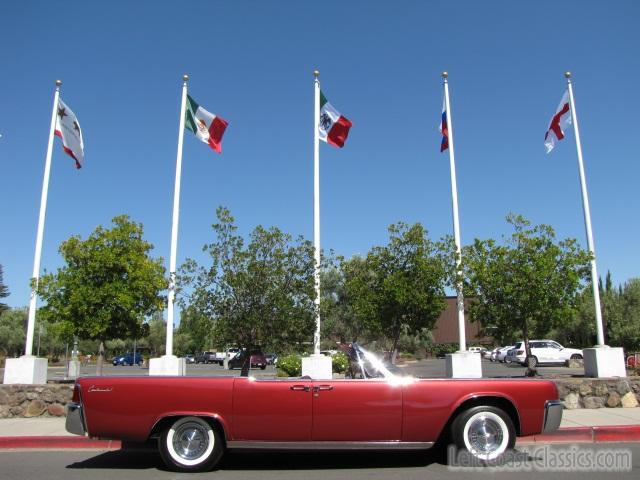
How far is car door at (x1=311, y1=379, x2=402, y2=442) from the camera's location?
658 cm

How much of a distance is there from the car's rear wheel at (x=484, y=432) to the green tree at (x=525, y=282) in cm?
809

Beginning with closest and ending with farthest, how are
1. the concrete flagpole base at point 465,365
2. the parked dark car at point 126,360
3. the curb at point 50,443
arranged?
the curb at point 50,443 < the concrete flagpole base at point 465,365 < the parked dark car at point 126,360

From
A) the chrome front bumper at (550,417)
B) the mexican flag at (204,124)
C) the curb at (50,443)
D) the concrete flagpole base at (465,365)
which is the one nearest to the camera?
the chrome front bumper at (550,417)

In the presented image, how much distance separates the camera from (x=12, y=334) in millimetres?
56719

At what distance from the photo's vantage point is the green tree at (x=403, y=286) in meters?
15.6

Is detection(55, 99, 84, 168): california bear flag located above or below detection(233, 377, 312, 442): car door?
above

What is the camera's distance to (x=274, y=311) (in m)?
11.7

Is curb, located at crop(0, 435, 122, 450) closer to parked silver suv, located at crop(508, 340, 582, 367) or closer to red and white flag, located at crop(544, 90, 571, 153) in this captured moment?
red and white flag, located at crop(544, 90, 571, 153)

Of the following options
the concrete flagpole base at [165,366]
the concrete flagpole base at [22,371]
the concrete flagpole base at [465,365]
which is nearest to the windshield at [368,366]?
the concrete flagpole base at [165,366]

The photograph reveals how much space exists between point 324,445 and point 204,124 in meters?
11.5

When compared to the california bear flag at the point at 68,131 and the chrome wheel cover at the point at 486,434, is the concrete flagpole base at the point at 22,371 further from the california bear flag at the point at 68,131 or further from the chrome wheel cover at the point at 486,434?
the chrome wheel cover at the point at 486,434

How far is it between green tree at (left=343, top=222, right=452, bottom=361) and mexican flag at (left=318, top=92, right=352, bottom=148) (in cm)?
310

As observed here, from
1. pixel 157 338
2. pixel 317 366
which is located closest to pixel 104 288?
pixel 317 366

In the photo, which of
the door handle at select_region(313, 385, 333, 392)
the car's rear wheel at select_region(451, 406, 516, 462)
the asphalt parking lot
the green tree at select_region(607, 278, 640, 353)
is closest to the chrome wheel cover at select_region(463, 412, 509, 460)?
the car's rear wheel at select_region(451, 406, 516, 462)
